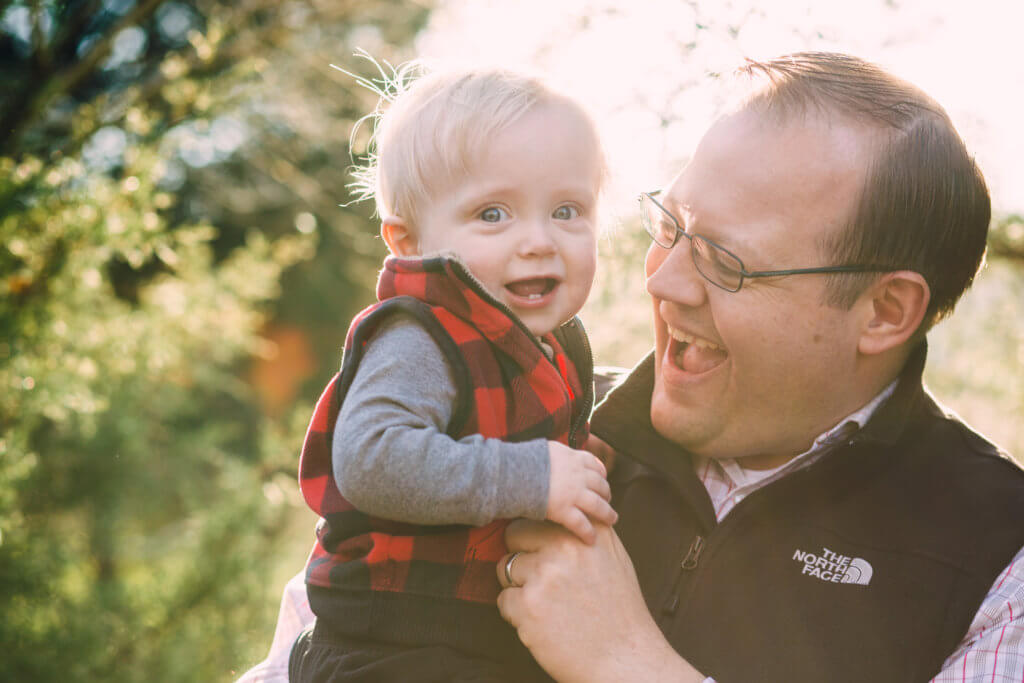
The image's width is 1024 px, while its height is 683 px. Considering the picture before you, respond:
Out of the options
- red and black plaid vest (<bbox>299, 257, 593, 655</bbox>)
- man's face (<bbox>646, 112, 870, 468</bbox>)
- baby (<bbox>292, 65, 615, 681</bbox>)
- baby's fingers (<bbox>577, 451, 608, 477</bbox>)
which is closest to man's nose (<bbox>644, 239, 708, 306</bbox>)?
man's face (<bbox>646, 112, 870, 468</bbox>)

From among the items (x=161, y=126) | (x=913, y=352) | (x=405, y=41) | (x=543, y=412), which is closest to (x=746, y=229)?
(x=913, y=352)

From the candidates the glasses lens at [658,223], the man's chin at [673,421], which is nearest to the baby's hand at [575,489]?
the man's chin at [673,421]

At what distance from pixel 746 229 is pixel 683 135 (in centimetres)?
95

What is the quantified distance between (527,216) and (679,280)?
0.52m

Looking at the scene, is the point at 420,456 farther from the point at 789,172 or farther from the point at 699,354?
the point at 789,172

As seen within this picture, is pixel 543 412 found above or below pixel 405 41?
above

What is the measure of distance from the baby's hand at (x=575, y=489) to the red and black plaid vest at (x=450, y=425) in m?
0.14

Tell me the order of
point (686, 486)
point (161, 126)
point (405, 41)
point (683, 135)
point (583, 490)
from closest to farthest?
1. point (583, 490)
2. point (686, 486)
3. point (683, 135)
4. point (161, 126)
5. point (405, 41)

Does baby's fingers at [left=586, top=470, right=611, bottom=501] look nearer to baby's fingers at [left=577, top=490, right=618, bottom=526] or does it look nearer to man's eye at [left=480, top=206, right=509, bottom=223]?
baby's fingers at [left=577, top=490, right=618, bottom=526]

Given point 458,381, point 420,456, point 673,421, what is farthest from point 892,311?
point 420,456

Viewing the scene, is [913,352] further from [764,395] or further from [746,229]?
[746,229]

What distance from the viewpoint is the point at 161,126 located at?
2.98 meters

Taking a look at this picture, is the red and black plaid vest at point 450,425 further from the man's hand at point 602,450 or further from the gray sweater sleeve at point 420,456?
the man's hand at point 602,450

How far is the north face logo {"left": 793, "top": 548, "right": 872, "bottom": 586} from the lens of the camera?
1626 mm
